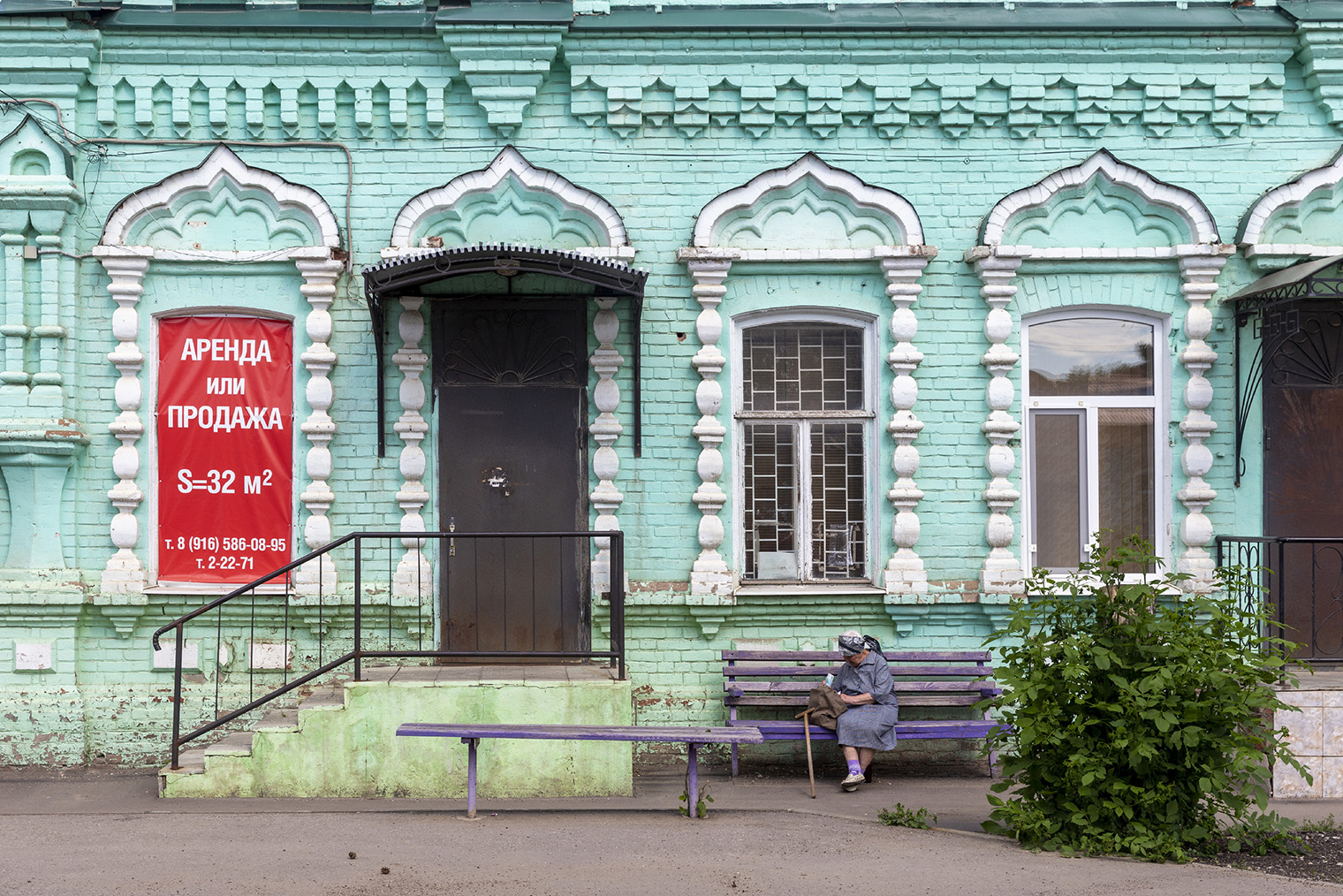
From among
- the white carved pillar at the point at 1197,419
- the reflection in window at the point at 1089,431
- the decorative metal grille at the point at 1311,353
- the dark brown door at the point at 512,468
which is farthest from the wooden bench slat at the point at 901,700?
the decorative metal grille at the point at 1311,353

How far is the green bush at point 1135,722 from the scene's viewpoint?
475cm

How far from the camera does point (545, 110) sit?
23.4ft

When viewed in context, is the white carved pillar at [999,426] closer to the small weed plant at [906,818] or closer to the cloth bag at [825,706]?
the cloth bag at [825,706]

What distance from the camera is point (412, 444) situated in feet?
22.8

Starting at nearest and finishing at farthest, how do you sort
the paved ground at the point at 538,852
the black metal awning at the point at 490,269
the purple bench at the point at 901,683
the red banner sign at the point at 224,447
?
the paved ground at the point at 538,852 → the black metal awning at the point at 490,269 → the purple bench at the point at 901,683 → the red banner sign at the point at 224,447

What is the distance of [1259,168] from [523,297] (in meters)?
5.16

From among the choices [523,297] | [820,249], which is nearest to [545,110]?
[523,297]

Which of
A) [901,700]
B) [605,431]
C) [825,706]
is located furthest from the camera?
[605,431]

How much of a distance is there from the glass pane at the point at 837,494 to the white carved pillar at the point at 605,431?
139 centimetres

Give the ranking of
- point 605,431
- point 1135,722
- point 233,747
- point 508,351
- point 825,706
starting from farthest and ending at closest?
1. point 508,351
2. point 605,431
3. point 825,706
4. point 233,747
5. point 1135,722

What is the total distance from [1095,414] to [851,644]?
258 centimetres

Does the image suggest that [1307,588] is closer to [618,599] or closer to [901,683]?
[901,683]

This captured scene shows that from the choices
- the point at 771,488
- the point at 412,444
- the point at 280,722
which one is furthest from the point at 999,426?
the point at 280,722

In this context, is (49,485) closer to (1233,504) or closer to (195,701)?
(195,701)
